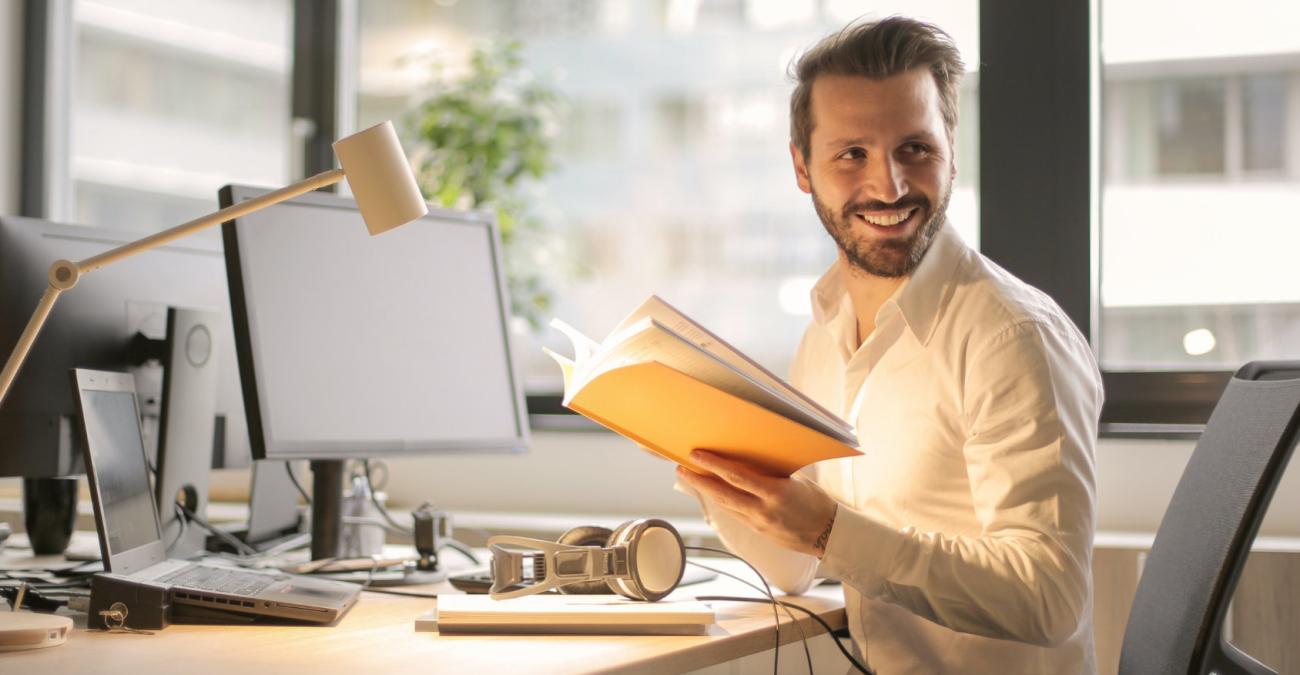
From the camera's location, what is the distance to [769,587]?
1.70 metres

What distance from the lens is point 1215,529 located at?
129cm

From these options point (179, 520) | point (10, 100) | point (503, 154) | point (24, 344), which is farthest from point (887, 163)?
point (10, 100)

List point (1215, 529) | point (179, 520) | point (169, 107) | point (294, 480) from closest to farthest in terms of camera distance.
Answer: point (1215, 529)
point (179, 520)
point (294, 480)
point (169, 107)

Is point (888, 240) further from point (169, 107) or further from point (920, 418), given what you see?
point (169, 107)

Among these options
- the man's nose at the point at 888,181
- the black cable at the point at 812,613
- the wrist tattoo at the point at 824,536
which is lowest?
the black cable at the point at 812,613

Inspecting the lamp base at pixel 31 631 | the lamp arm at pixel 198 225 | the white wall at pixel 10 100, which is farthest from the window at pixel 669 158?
the lamp base at pixel 31 631

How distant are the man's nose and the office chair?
47 cm

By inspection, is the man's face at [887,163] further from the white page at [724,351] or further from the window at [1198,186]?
the window at [1198,186]

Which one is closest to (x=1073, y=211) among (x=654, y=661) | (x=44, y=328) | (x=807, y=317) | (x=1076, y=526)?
(x=807, y=317)

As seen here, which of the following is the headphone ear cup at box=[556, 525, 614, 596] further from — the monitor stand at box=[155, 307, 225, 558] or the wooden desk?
the monitor stand at box=[155, 307, 225, 558]

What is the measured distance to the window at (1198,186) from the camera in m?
2.40

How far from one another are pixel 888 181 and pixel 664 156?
141 centimetres

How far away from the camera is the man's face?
1.62 m

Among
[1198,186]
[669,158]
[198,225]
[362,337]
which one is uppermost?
[669,158]
